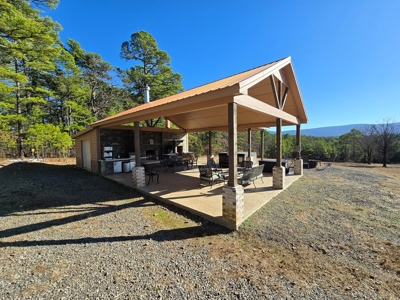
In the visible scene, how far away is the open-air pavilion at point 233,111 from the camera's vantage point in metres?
3.61

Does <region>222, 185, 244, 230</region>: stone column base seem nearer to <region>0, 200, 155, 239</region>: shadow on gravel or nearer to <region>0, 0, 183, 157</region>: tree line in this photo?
<region>0, 200, 155, 239</region>: shadow on gravel

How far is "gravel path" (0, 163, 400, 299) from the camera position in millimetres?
2094

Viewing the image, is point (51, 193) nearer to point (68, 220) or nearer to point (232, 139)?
point (68, 220)

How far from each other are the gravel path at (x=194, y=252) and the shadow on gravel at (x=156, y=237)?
2cm

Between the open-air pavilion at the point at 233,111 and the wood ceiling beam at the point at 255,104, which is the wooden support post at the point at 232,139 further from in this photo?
the wood ceiling beam at the point at 255,104

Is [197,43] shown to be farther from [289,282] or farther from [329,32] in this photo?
[289,282]

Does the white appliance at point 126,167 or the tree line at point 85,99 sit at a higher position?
the tree line at point 85,99

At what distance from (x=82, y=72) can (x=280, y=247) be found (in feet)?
71.3

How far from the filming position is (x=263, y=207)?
4.65m

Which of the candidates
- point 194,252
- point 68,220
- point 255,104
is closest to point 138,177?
point 68,220

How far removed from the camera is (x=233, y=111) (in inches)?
140

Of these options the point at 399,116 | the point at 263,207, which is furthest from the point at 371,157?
the point at 263,207

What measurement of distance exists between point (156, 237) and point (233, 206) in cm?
164

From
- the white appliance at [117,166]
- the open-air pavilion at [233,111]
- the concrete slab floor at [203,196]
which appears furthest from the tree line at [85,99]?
the concrete slab floor at [203,196]
